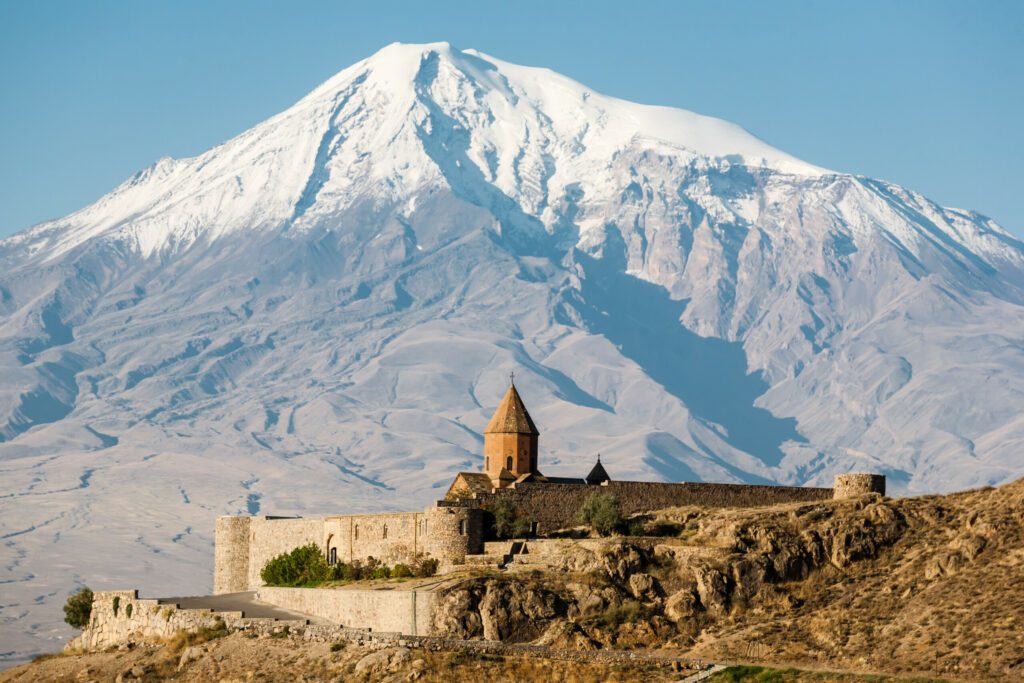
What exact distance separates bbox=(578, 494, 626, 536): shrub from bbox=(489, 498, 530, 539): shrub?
92.3 inches

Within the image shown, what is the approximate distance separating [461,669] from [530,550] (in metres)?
11.7

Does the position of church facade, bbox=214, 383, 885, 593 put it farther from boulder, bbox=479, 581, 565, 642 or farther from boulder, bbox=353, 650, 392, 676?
boulder, bbox=353, 650, 392, 676

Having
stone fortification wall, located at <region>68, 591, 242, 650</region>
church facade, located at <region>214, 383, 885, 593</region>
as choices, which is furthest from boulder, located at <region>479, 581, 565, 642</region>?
stone fortification wall, located at <region>68, 591, 242, 650</region>

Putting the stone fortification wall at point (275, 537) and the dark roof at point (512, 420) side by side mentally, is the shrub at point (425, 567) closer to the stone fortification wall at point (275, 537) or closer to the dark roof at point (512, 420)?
the stone fortification wall at point (275, 537)

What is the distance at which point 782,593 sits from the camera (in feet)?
208

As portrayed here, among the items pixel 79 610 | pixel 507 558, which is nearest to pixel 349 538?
pixel 507 558

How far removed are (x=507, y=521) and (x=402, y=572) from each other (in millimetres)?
4699

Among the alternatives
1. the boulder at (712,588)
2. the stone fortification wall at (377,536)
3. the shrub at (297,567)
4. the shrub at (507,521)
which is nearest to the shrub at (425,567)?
the stone fortification wall at (377,536)

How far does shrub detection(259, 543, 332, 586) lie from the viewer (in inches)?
3059

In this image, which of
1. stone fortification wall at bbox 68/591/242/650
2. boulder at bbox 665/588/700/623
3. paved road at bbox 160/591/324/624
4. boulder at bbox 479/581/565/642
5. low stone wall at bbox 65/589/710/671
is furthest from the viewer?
paved road at bbox 160/591/324/624

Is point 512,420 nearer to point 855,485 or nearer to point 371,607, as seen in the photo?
point 855,485

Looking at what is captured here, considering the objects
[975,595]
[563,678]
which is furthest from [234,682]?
[975,595]

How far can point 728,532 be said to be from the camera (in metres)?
67.2

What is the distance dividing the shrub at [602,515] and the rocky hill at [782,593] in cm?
178
